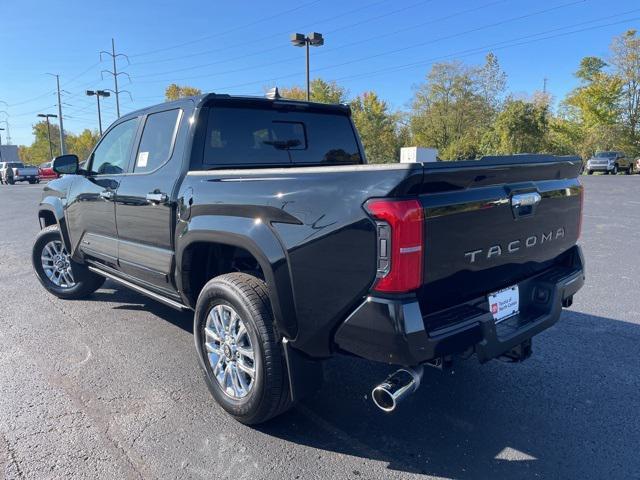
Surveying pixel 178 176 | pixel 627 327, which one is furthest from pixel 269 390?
pixel 627 327

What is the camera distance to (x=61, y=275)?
5453 millimetres

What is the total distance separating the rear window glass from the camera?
11.5ft

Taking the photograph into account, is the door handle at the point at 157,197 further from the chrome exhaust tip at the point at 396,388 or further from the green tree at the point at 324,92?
the green tree at the point at 324,92

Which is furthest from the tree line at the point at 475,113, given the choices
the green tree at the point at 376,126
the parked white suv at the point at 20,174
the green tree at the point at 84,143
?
the green tree at the point at 84,143

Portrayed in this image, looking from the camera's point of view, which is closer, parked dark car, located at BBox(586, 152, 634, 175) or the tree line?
parked dark car, located at BBox(586, 152, 634, 175)

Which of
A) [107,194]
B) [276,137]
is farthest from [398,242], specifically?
[107,194]

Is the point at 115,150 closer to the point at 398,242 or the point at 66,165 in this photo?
the point at 66,165

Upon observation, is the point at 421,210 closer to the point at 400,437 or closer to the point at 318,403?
the point at 400,437

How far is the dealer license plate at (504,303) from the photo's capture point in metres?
2.54

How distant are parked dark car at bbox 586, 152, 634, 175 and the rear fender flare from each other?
1400 inches

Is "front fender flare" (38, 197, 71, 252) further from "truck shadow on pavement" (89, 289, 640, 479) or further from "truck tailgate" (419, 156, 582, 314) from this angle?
"truck tailgate" (419, 156, 582, 314)

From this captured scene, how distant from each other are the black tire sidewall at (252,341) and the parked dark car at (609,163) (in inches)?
1399

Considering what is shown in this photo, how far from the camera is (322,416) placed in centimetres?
295

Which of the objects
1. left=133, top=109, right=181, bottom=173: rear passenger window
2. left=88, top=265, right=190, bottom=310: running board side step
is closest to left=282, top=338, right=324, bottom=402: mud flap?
left=88, top=265, right=190, bottom=310: running board side step
